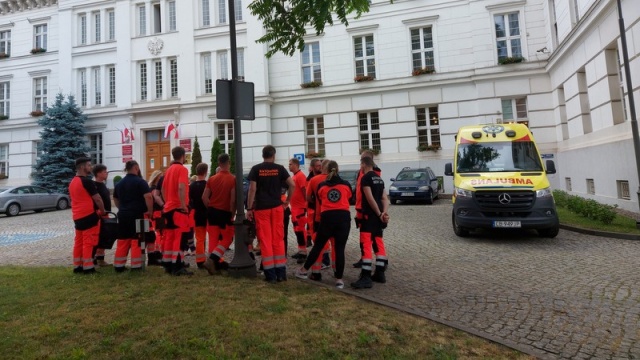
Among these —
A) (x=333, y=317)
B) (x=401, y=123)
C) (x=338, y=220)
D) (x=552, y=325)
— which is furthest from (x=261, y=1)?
(x=401, y=123)

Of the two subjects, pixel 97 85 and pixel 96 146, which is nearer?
pixel 96 146

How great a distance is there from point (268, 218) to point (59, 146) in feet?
82.6

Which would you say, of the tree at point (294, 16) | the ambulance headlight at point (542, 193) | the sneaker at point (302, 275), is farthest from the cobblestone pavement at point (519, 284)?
the tree at point (294, 16)

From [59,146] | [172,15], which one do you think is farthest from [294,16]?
[59,146]

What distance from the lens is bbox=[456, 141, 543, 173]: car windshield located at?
9.27m

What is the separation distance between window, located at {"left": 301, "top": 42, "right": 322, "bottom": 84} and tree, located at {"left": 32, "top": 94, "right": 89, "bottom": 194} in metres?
15.6

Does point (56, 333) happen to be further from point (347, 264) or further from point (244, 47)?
point (244, 47)

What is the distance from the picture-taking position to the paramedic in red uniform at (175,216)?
6223mm

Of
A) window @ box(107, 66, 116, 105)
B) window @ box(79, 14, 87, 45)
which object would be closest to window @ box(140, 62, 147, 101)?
window @ box(107, 66, 116, 105)

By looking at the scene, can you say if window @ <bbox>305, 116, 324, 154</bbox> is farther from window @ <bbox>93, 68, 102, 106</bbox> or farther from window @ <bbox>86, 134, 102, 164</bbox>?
window @ <bbox>93, 68, 102, 106</bbox>

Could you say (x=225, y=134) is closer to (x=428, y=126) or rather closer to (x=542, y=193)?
(x=428, y=126)

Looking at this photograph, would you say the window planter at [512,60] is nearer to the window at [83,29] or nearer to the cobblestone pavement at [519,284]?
the cobblestone pavement at [519,284]

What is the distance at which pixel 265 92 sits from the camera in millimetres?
23750

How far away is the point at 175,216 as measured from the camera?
6270 mm
